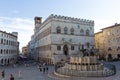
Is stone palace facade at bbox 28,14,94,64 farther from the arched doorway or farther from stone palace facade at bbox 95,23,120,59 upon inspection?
stone palace facade at bbox 95,23,120,59

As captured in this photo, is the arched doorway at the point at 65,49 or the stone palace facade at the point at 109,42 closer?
the arched doorway at the point at 65,49

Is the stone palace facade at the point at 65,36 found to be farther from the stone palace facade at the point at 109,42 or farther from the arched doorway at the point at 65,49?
the stone palace facade at the point at 109,42

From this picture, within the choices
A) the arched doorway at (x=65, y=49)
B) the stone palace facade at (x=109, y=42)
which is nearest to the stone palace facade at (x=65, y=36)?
the arched doorway at (x=65, y=49)

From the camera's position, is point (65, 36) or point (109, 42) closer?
point (65, 36)

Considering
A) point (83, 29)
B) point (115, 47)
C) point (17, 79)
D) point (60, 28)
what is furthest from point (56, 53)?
point (17, 79)

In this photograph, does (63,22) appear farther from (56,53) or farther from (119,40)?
(119,40)

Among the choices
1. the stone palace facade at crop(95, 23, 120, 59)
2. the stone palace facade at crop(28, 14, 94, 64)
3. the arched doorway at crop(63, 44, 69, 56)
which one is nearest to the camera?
the stone palace facade at crop(28, 14, 94, 64)

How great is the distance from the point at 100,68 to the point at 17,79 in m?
12.3

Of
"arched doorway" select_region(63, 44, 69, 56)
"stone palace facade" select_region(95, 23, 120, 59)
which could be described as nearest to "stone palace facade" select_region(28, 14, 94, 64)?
"arched doorway" select_region(63, 44, 69, 56)

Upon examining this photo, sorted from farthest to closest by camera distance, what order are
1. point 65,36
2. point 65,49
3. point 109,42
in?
point 109,42 → point 65,36 → point 65,49

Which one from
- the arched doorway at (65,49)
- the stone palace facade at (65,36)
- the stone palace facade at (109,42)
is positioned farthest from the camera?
the stone palace facade at (109,42)

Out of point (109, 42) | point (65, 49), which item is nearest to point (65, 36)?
point (65, 49)

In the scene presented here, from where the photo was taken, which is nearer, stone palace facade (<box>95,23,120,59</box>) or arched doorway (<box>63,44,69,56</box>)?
arched doorway (<box>63,44,69,56</box>)

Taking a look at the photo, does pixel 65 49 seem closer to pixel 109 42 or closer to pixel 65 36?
pixel 65 36
